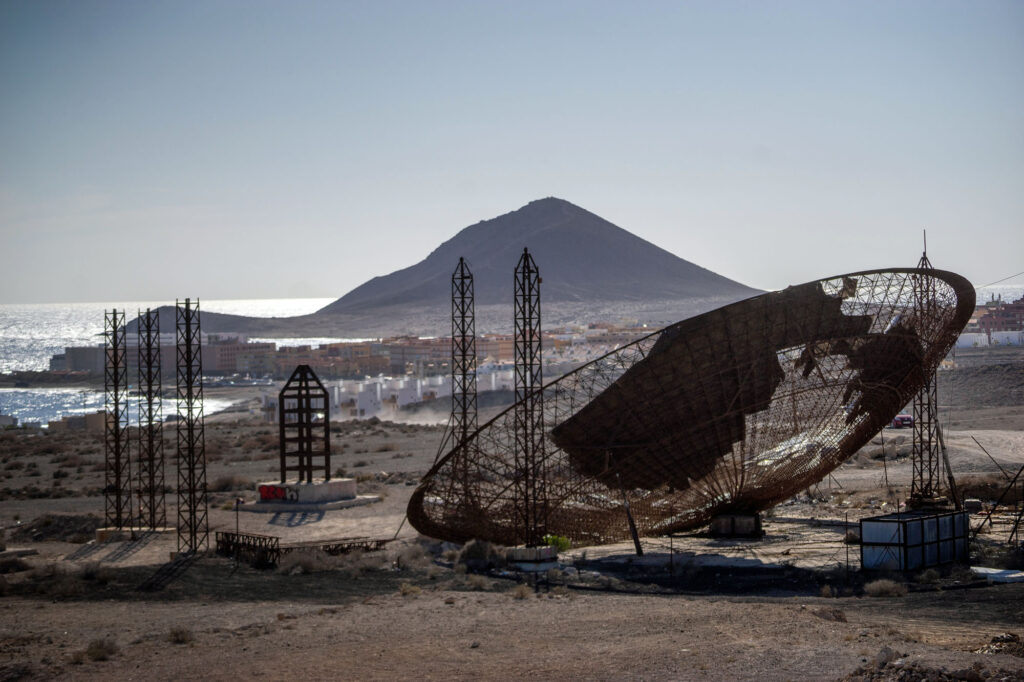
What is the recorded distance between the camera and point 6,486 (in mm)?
72250

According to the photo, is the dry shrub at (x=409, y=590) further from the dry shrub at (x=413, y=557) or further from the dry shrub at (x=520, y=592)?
the dry shrub at (x=413, y=557)

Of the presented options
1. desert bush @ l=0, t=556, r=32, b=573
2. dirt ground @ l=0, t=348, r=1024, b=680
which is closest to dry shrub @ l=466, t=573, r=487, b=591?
dirt ground @ l=0, t=348, r=1024, b=680

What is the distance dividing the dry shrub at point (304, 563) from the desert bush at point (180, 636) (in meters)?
Answer: 10.1

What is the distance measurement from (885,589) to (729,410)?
7.98 meters

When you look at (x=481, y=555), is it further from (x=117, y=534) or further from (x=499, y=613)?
(x=117, y=534)

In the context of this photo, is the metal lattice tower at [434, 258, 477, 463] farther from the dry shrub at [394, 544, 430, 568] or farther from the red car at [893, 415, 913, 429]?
the red car at [893, 415, 913, 429]

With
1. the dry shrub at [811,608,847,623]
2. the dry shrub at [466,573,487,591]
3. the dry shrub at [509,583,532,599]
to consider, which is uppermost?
the dry shrub at [811,608,847,623]

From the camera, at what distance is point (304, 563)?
39.5 metres

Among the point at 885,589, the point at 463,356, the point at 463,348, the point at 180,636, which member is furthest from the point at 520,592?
the point at 463,348

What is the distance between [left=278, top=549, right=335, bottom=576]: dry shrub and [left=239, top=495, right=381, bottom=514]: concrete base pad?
1686cm

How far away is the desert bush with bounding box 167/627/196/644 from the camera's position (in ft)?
93.4

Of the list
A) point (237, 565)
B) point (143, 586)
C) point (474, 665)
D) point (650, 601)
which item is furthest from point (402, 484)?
point (474, 665)

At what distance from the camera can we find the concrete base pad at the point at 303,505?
5791 cm

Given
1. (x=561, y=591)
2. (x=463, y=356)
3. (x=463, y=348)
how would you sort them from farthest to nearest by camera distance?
(x=463, y=348), (x=463, y=356), (x=561, y=591)
